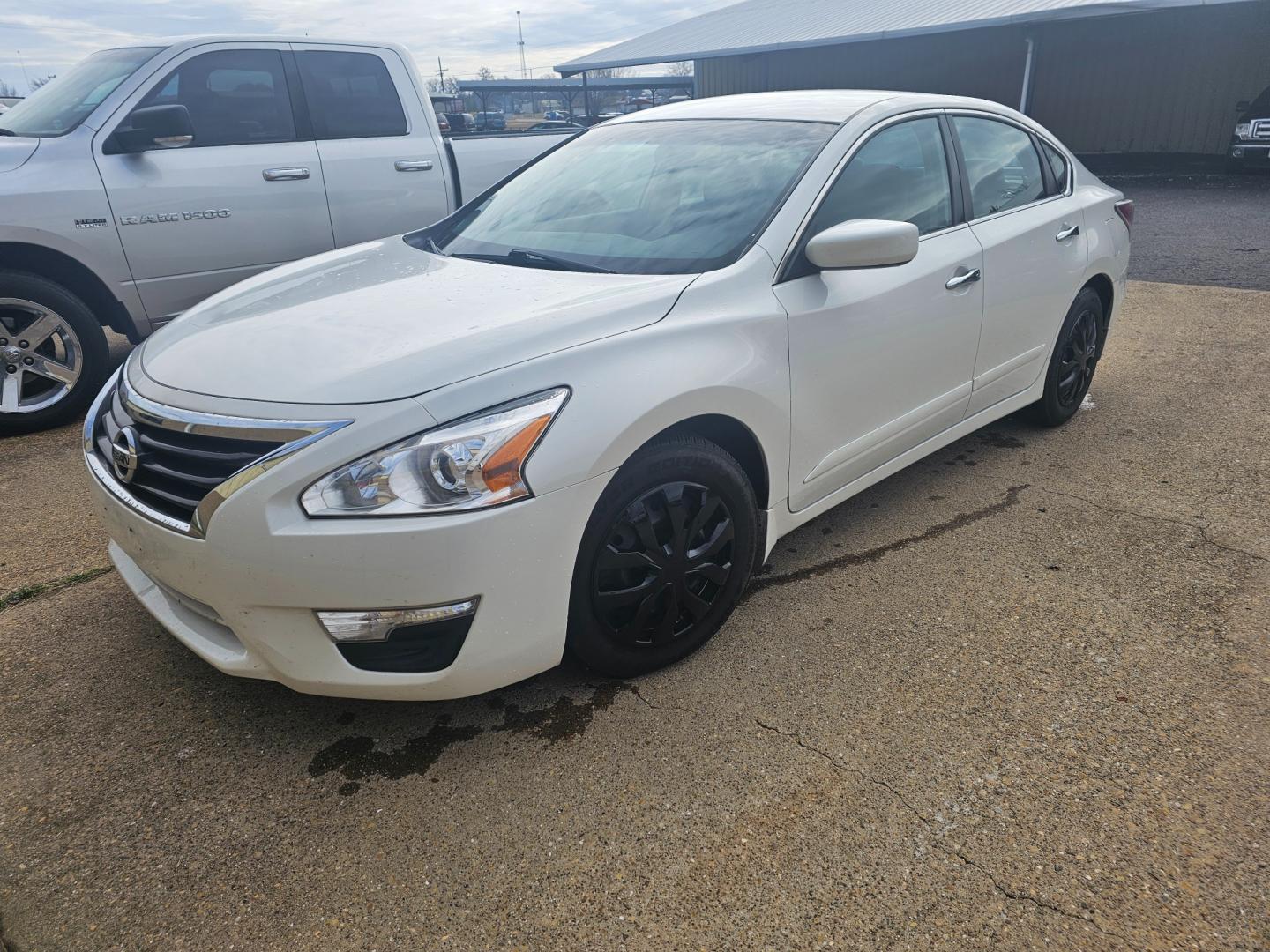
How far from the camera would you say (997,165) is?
374cm

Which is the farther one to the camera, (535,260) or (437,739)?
(535,260)

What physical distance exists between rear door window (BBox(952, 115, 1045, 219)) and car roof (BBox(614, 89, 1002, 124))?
0.12 metres

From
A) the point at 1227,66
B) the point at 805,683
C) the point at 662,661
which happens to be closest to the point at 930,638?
the point at 805,683

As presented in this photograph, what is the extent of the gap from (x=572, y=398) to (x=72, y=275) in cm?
382

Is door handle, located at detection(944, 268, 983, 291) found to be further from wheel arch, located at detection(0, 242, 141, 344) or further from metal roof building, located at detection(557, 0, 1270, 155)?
metal roof building, located at detection(557, 0, 1270, 155)

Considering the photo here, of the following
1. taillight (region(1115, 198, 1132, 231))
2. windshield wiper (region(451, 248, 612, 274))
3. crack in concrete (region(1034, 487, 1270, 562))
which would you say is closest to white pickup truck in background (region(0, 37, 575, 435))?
windshield wiper (region(451, 248, 612, 274))

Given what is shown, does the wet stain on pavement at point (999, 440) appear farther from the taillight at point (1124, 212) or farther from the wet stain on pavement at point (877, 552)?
the taillight at point (1124, 212)

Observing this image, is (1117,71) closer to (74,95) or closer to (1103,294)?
(1103,294)

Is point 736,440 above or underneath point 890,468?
above

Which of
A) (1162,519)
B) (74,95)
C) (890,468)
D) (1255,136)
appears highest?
(74,95)

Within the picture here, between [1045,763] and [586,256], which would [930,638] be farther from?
[586,256]

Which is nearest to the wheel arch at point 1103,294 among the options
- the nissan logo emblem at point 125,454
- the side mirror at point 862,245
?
the side mirror at point 862,245

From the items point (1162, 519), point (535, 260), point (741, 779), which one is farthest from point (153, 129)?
point (1162, 519)

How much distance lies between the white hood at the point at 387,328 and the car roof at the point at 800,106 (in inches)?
40.8
